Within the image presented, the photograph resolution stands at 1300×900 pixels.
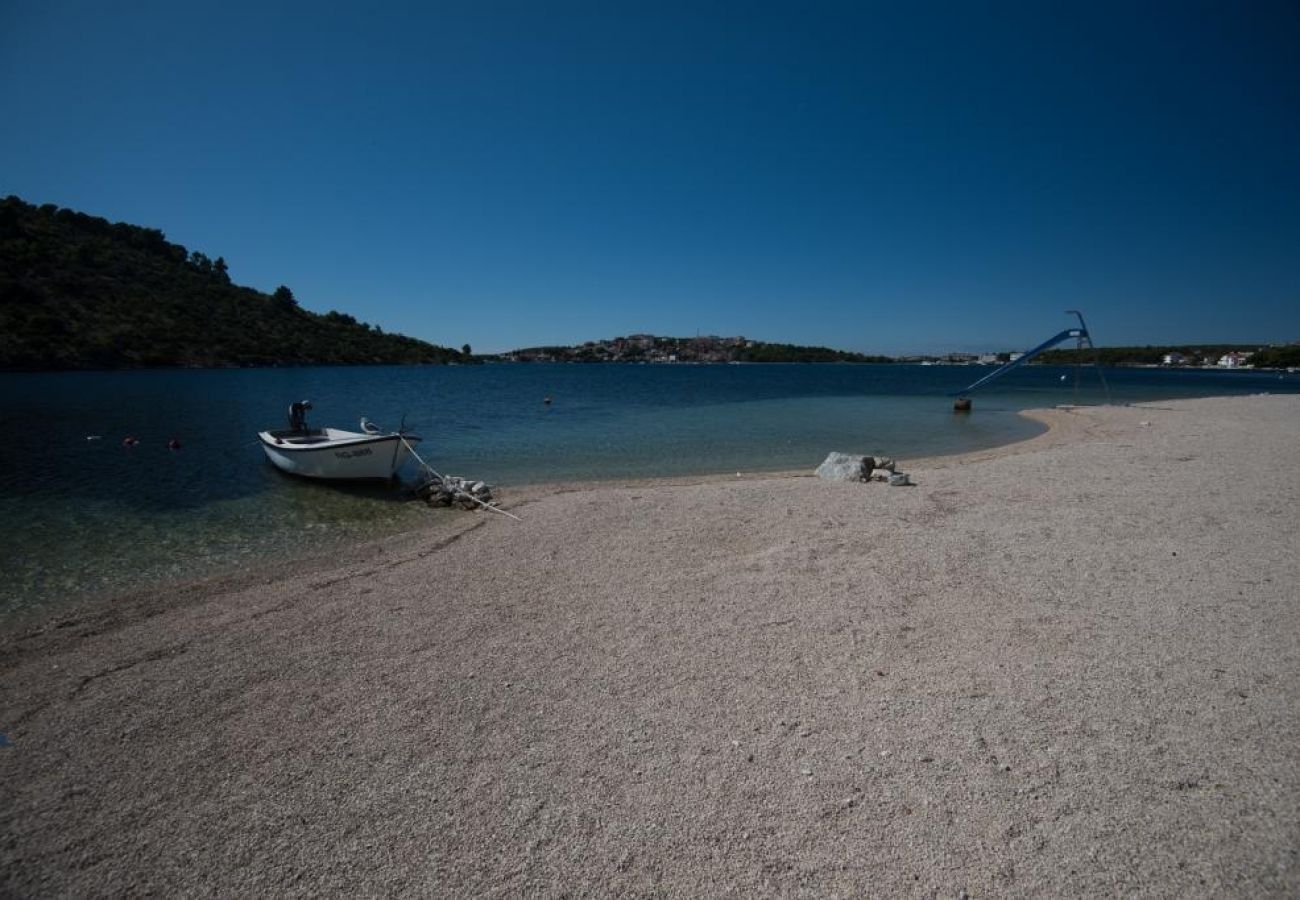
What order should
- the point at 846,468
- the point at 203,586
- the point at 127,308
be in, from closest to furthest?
the point at 203,586, the point at 846,468, the point at 127,308

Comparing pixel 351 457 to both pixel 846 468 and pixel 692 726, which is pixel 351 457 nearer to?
pixel 846 468

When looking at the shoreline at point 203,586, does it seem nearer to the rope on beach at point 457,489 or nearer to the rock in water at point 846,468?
the rope on beach at point 457,489

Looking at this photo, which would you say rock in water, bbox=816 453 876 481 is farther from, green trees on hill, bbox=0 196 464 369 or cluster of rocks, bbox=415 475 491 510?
green trees on hill, bbox=0 196 464 369

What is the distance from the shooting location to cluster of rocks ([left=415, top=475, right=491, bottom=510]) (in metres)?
13.1

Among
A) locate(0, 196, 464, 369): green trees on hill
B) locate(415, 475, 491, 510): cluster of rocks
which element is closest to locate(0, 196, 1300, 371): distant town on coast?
locate(0, 196, 464, 369): green trees on hill

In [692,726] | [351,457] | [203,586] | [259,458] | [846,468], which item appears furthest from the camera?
[259,458]

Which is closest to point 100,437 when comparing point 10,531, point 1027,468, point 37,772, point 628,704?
point 10,531

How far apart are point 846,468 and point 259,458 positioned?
19225mm

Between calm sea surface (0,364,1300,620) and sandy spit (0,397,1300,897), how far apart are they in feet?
9.94

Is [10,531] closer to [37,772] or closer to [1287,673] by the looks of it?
[37,772]

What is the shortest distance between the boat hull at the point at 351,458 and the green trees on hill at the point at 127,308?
7847 cm

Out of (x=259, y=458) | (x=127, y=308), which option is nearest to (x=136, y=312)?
(x=127, y=308)

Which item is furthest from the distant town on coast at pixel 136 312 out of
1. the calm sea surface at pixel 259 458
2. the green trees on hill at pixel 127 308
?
the calm sea surface at pixel 259 458

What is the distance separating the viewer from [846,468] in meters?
13.6
